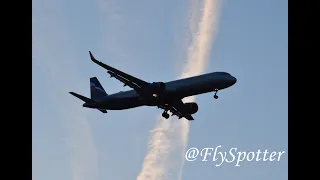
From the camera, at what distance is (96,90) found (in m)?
46.6

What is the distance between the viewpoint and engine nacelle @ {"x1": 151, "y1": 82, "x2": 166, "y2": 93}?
37.4m

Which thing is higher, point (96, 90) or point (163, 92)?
point (96, 90)

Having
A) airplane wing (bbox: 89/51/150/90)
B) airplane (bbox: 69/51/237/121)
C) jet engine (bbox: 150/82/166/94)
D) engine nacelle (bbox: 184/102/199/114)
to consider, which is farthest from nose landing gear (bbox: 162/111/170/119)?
airplane wing (bbox: 89/51/150/90)

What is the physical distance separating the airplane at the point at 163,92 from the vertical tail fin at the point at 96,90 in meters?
4.30

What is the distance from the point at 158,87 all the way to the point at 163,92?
0.53m

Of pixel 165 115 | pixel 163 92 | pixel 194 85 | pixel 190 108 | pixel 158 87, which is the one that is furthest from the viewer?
pixel 165 115

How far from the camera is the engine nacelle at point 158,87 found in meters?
37.4

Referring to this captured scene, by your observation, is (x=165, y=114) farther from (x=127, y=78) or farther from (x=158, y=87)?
(x=127, y=78)

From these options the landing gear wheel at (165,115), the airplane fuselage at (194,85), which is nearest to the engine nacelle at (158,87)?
the airplane fuselage at (194,85)

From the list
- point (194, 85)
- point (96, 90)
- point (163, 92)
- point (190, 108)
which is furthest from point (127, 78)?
point (96, 90)

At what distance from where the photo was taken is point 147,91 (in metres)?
37.8
